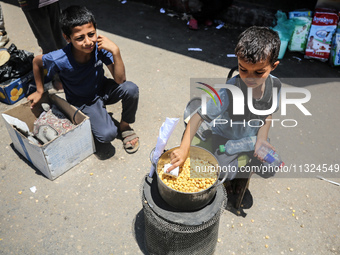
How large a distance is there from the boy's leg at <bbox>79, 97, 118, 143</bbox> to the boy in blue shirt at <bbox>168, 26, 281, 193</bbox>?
122 cm

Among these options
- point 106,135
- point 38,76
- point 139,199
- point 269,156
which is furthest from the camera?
point 106,135

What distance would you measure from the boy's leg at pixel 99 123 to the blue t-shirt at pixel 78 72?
0.12 meters

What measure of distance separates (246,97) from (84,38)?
1.73 metres

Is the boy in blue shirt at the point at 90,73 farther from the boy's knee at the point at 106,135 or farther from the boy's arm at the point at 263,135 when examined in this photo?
the boy's arm at the point at 263,135

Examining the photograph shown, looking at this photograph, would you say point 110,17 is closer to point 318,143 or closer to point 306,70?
point 306,70

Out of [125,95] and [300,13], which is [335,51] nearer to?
[300,13]

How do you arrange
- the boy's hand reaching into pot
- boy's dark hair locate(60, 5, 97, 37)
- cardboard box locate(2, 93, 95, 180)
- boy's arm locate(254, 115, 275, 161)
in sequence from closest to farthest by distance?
the boy's hand reaching into pot → boy's arm locate(254, 115, 275, 161) → boy's dark hair locate(60, 5, 97, 37) → cardboard box locate(2, 93, 95, 180)

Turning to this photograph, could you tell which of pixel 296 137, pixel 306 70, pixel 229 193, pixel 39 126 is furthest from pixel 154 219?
pixel 306 70

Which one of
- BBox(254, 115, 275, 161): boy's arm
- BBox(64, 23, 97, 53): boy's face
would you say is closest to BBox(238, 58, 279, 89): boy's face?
BBox(254, 115, 275, 161): boy's arm

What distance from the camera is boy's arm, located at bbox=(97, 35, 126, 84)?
335 centimetres

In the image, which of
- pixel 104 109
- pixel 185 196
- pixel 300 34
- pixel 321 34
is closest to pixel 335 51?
pixel 321 34

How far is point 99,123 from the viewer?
11.7ft

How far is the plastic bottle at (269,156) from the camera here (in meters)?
2.78

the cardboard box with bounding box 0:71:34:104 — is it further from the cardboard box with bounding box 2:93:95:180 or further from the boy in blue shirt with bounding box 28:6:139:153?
the boy in blue shirt with bounding box 28:6:139:153
